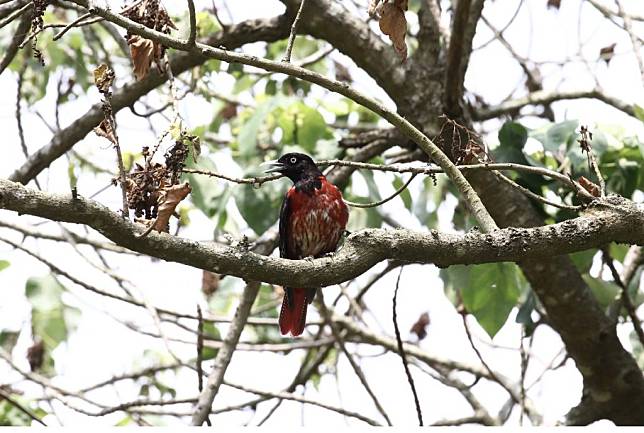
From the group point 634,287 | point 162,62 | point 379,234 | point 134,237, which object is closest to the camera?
point 134,237

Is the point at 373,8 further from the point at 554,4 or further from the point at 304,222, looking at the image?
the point at 554,4

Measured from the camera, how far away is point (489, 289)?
4.50 m

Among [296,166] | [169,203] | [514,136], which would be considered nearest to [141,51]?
[169,203]

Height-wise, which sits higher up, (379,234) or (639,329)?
(639,329)

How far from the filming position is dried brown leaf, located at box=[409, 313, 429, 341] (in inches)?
257

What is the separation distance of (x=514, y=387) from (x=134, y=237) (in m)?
3.81

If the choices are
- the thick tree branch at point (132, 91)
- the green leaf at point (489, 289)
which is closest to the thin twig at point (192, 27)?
the thick tree branch at point (132, 91)

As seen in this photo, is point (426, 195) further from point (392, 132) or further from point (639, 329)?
point (639, 329)

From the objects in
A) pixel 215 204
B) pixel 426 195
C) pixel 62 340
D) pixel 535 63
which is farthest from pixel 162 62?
pixel 535 63

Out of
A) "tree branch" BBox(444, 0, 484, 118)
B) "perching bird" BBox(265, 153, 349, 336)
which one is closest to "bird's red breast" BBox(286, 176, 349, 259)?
"perching bird" BBox(265, 153, 349, 336)

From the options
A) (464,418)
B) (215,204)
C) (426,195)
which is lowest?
(464,418)

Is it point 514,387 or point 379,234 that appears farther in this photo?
point 514,387

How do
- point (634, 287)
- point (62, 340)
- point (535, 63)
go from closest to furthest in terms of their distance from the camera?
point (62, 340) → point (634, 287) → point (535, 63)

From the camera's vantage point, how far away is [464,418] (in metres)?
5.38
